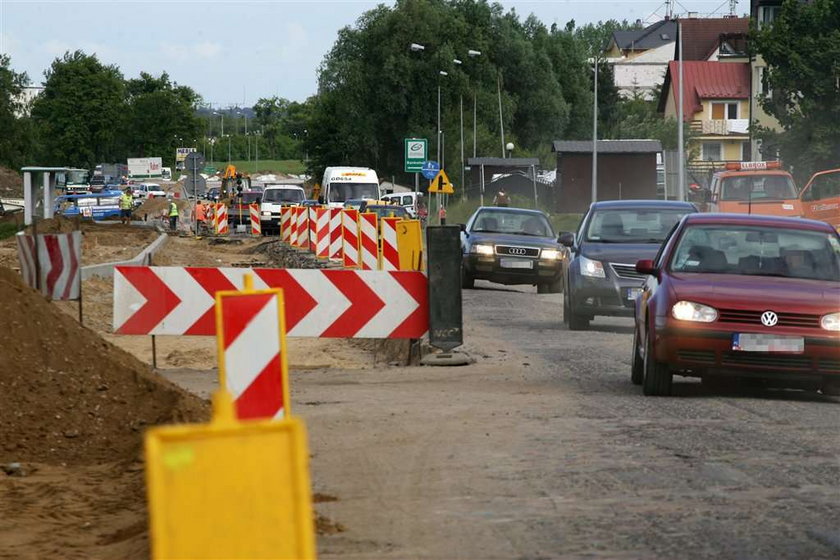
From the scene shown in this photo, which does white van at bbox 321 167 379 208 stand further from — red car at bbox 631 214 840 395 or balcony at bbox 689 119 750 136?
balcony at bbox 689 119 750 136

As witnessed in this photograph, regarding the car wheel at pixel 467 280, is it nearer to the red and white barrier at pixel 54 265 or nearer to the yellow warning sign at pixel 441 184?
the red and white barrier at pixel 54 265

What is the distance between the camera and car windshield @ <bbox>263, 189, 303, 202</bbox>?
216 ft

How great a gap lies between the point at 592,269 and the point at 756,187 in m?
17.8

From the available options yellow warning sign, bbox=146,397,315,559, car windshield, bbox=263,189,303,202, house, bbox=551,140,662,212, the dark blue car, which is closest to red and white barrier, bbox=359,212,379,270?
the dark blue car

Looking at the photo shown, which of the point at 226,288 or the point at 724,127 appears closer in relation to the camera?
the point at 226,288

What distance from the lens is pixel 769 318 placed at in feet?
39.2

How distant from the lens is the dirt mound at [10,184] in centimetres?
13000

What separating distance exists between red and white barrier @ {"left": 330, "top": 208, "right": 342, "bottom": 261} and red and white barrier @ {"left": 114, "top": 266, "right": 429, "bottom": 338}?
18.1 metres

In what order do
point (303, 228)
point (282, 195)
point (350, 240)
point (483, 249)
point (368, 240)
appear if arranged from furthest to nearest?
point (282, 195) → point (303, 228) → point (350, 240) → point (483, 249) → point (368, 240)

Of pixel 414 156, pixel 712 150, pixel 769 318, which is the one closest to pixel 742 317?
pixel 769 318

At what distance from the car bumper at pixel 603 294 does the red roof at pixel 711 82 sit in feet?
308

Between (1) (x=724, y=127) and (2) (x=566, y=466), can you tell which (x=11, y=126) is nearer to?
(1) (x=724, y=127)

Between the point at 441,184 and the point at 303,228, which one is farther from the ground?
the point at 441,184

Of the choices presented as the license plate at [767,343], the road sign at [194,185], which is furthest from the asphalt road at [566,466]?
the road sign at [194,185]
